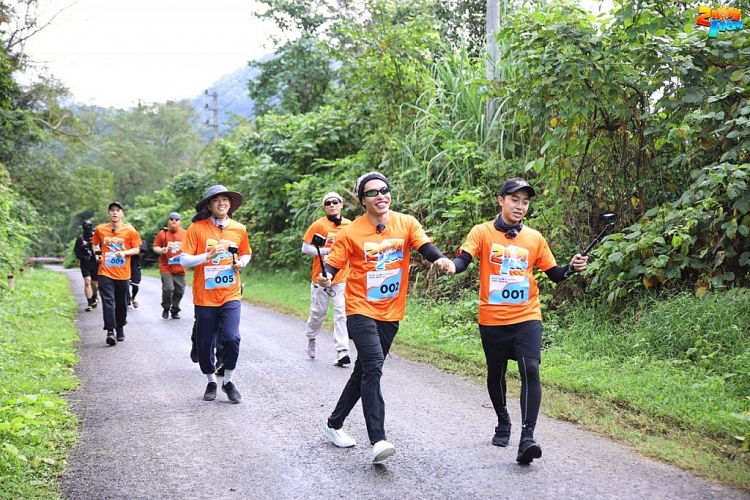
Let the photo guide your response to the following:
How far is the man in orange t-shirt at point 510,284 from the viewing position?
5164mm

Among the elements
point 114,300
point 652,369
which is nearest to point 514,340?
point 652,369

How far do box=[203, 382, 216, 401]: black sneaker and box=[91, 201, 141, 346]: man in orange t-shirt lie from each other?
14.1ft

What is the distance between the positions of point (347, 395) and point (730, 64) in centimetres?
593

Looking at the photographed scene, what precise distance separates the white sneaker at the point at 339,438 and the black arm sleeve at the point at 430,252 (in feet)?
4.91

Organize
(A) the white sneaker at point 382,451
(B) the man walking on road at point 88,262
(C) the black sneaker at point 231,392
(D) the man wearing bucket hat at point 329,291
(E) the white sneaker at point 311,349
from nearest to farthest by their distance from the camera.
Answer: (A) the white sneaker at point 382,451, (C) the black sneaker at point 231,392, (D) the man wearing bucket hat at point 329,291, (E) the white sneaker at point 311,349, (B) the man walking on road at point 88,262

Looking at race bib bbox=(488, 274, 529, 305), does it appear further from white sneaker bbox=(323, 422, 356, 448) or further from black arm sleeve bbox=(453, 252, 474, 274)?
white sneaker bbox=(323, 422, 356, 448)

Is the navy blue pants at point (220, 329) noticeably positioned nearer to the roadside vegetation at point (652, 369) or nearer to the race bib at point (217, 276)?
the race bib at point (217, 276)

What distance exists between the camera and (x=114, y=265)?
36.8 ft

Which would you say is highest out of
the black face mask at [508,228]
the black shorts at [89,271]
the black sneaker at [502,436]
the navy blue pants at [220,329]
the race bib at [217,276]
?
the black face mask at [508,228]

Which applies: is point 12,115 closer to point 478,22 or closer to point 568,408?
point 478,22

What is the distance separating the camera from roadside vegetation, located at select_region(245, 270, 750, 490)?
5289 millimetres

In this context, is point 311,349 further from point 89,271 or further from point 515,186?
point 89,271

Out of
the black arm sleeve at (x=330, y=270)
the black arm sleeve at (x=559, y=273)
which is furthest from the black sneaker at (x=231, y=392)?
the black arm sleeve at (x=559, y=273)

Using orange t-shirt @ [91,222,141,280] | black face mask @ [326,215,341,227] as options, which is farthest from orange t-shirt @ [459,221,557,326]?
orange t-shirt @ [91,222,141,280]
